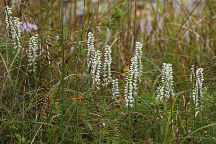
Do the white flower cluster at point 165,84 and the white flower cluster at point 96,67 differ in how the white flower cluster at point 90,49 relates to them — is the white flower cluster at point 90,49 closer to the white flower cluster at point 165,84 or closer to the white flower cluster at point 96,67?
the white flower cluster at point 96,67

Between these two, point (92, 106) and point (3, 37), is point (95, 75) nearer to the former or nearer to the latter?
point (92, 106)

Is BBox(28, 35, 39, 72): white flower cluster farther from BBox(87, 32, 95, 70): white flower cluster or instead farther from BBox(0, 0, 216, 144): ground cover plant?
BBox(87, 32, 95, 70): white flower cluster

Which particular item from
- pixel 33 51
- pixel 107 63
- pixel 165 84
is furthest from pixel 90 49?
pixel 165 84

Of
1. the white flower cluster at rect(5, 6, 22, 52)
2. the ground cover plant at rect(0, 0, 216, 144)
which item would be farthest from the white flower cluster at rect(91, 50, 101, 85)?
the white flower cluster at rect(5, 6, 22, 52)

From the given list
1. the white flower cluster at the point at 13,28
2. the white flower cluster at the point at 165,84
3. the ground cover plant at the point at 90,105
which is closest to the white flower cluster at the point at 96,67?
the ground cover plant at the point at 90,105

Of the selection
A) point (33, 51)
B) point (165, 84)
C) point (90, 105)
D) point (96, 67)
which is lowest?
point (90, 105)

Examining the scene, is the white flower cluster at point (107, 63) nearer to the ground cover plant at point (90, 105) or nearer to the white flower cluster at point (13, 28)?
the ground cover plant at point (90, 105)

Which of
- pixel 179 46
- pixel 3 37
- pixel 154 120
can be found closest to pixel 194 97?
pixel 154 120

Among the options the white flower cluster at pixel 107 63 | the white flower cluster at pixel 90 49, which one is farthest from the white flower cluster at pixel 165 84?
the white flower cluster at pixel 90 49

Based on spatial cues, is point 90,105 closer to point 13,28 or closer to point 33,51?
point 33,51

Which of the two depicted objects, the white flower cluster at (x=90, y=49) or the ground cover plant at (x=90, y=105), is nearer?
the ground cover plant at (x=90, y=105)

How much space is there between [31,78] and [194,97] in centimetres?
107

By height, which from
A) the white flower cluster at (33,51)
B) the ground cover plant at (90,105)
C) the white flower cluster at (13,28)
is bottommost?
the ground cover plant at (90,105)

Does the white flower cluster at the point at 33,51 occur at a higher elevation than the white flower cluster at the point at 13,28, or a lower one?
lower
